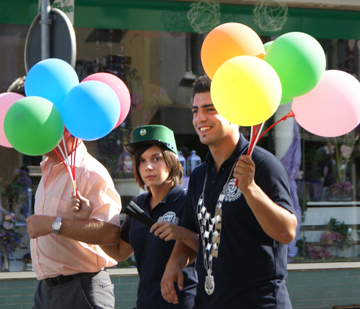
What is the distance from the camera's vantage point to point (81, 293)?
2906 millimetres

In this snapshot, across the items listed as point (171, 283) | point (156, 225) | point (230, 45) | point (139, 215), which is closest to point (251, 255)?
point (171, 283)

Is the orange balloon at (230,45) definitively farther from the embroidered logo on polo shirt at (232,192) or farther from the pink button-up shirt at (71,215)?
the pink button-up shirt at (71,215)

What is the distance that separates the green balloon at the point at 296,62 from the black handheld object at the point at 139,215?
1.13 meters

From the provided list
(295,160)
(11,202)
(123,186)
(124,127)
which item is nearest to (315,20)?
(295,160)

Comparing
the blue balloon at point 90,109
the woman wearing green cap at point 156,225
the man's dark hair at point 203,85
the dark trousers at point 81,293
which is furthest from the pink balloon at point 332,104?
the dark trousers at point 81,293

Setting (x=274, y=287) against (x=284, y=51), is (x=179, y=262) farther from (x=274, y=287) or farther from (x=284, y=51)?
(x=284, y=51)

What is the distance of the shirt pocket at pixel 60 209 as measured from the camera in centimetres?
295

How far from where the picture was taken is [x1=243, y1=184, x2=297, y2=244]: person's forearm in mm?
2088

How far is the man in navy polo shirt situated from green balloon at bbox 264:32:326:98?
36 cm

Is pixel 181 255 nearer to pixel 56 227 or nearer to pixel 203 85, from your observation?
pixel 56 227

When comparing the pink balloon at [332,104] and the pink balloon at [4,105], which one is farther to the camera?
the pink balloon at [4,105]

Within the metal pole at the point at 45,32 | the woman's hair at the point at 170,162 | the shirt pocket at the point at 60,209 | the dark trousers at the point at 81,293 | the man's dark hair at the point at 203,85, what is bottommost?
the dark trousers at the point at 81,293

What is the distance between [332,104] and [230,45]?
21.5 inches

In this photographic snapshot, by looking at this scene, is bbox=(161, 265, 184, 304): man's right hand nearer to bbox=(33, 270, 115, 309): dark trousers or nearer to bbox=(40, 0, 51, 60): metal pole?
bbox=(33, 270, 115, 309): dark trousers
